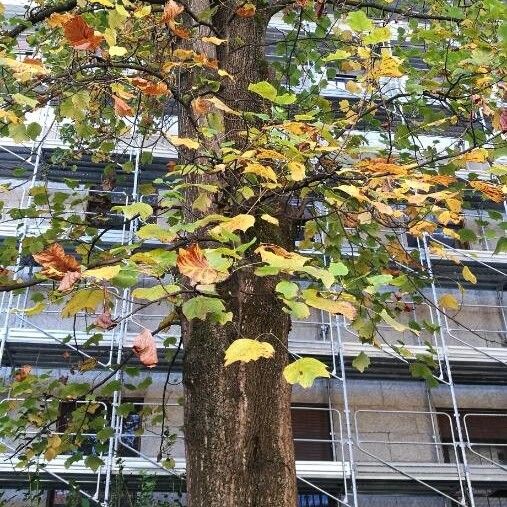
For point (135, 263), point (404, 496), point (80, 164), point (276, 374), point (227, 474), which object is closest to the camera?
point (135, 263)

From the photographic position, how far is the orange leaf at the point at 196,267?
4.39 feet

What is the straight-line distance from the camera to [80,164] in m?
9.77

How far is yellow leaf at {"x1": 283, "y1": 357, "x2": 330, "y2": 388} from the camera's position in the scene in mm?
1303

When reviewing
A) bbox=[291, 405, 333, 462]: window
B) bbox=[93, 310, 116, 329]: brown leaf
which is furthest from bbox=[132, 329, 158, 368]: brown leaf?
bbox=[291, 405, 333, 462]: window

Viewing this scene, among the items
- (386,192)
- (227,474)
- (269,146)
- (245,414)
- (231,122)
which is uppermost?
(231,122)

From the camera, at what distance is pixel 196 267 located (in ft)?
4.48

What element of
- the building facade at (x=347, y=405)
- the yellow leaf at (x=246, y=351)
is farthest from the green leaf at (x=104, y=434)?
the yellow leaf at (x=246, y=351)

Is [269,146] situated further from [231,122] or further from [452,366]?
[452,366]

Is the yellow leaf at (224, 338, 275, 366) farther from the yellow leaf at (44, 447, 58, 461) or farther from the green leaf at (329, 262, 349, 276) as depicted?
the yellow leaf at (44, 447, 58, 461)

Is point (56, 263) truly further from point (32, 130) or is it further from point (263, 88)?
point (32, 130)

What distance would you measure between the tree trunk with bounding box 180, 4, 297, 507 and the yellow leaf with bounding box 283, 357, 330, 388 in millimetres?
495

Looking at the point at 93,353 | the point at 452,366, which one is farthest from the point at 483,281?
the point at 93,353

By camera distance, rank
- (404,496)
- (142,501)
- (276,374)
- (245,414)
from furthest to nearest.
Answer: (404,496) < (142,501) < (276,374) < (245,414)

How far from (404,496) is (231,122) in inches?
288
